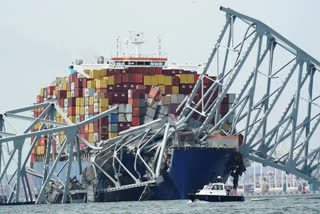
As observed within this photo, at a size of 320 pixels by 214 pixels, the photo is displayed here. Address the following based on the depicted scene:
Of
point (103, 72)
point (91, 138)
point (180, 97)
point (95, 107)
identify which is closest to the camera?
point (180, 97)

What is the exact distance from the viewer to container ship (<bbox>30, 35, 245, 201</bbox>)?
106438 mm

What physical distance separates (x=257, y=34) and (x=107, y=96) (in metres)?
21.7

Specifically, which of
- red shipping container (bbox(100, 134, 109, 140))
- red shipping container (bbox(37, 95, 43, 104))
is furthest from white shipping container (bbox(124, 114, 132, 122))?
red shipping container (bbox(37, 95, 43, 104))

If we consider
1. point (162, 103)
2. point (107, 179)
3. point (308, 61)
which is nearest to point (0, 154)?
point (107, 179)

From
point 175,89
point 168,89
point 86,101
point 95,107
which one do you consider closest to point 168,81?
point 168,89

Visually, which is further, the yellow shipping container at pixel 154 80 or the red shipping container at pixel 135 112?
the yellow shipping container at pixel 154 80

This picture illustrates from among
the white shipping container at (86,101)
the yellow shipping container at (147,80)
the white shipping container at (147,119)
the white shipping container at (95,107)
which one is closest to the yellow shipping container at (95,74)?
the white shipping container at (86,101)

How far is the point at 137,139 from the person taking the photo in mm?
110500

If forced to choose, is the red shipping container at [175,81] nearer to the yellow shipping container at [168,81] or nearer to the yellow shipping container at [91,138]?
the yellow shipping container at [168,81]

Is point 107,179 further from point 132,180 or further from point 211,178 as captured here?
point 211,178

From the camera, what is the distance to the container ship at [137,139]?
106438mm

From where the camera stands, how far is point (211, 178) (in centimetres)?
10662

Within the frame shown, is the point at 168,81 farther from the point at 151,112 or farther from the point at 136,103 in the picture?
the point at 151,112

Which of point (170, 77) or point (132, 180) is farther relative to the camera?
point (170, 77)
